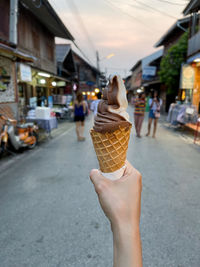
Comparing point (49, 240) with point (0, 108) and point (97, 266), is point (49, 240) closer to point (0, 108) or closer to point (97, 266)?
point (97, 266)

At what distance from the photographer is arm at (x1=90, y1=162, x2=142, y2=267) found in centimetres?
105

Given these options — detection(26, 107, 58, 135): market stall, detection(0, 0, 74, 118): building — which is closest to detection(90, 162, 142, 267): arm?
detection(0, 0, 74, 118): building

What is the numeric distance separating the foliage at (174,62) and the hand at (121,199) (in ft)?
53.5

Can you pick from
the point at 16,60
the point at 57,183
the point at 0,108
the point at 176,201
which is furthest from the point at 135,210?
the point at 16,60

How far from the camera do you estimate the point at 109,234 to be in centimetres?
270

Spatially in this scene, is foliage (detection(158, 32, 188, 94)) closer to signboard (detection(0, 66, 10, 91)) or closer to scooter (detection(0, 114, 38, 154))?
signboard (detection(0, 66, 10, 91))

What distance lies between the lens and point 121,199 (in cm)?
114

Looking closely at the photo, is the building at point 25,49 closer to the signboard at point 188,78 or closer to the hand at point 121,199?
the hand at point 121,199

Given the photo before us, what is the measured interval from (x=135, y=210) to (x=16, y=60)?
27.3 ft

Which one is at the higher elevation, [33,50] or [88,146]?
[33,50]

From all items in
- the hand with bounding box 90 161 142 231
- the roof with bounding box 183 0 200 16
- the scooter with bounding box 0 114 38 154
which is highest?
the roof with bounding box 183 0 200 16

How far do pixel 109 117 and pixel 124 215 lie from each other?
0.71 metres

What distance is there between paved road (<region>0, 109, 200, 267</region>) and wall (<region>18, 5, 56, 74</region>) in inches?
324

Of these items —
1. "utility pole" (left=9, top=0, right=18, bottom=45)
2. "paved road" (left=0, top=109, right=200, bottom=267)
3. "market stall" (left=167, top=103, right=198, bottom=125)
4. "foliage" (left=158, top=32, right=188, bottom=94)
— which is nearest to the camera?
"paved road" (left=0, top=109, right=200, bottom=267)
